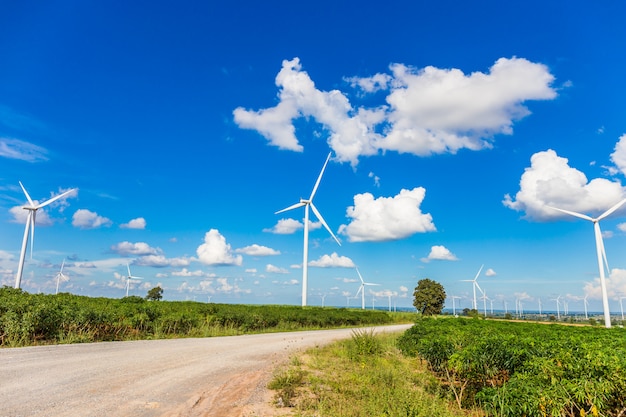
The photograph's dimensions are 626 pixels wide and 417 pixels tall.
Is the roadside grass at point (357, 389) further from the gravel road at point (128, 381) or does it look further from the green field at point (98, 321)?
the green field at point (98, 321)

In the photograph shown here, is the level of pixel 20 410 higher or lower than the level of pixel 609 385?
lower

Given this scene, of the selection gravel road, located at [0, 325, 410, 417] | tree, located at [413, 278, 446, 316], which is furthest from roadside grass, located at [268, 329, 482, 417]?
tree, located at [413, 278, 446, 316]

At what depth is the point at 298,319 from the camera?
39.2m

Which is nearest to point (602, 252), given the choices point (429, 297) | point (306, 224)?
point (306, 224)

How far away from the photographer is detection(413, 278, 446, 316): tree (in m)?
88.8

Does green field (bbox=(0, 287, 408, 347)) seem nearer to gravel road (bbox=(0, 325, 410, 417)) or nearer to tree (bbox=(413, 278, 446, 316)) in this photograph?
gravel road (bbox=(0, 325, 410, 417))

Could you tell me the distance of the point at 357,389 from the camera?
9859 mm

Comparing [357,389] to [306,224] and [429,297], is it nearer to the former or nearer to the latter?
→ [306,224]

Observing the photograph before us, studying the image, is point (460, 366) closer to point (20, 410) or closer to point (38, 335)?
point (20, 410)

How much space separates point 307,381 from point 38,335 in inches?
509

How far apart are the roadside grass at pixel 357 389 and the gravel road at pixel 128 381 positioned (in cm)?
86

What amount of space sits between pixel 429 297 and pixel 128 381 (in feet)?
283

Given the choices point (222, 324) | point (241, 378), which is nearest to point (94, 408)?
point (241, 378)

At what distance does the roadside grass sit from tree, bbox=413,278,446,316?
7708 cm
